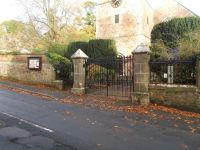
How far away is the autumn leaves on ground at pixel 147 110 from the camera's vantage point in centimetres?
958

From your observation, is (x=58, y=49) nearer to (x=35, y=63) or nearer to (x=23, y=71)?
(x=23, y=71)

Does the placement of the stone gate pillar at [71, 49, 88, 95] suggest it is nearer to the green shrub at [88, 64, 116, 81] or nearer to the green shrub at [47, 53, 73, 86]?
the green shrub at [88, 64, 116, 81]

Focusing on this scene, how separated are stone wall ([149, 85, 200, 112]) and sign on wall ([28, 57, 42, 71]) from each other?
8232mm

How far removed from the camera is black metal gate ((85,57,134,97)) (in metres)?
15.3

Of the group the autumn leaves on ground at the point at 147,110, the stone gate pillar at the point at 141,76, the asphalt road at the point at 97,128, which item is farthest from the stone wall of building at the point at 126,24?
the asphalt road at the point at 97,128

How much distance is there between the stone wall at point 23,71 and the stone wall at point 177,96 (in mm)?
7146

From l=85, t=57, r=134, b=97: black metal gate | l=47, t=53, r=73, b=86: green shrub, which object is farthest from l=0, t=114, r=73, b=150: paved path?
l=47, t=53, r=73, b=86: green shrub

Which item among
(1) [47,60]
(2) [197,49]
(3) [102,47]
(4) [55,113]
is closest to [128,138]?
(4) [55,113]

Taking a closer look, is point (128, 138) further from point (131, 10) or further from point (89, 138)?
point (131, 10)

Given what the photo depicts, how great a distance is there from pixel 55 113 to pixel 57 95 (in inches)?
171

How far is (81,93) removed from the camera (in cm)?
1521

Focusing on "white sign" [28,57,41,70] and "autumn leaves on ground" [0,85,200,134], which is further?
"white sign" [28,57,41,70]

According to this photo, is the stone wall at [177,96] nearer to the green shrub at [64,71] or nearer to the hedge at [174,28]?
the green shrub at [64,71]

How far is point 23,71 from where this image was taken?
A: 19.7 metres
